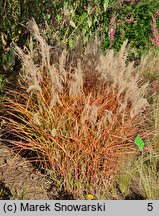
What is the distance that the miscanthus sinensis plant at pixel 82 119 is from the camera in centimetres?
291

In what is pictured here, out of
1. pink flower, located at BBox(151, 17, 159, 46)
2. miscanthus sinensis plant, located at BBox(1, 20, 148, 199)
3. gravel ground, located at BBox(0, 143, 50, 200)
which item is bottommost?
gravel ground, located at BBox(0, 143, 50, 200)

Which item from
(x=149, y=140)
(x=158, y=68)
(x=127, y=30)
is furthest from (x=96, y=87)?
(x=127, y=30)

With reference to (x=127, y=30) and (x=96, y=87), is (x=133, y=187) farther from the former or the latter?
(x=127, y=30)

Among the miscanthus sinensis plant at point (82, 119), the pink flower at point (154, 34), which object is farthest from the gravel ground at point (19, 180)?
the pink flower at point (154, 34)

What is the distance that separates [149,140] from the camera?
3.48 meters

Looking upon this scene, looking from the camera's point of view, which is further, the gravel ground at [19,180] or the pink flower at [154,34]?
the pink flower at [154,34]

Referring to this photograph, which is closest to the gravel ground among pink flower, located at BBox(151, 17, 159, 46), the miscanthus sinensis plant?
the miscanthus sinensis plant

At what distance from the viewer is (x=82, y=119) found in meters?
2.86

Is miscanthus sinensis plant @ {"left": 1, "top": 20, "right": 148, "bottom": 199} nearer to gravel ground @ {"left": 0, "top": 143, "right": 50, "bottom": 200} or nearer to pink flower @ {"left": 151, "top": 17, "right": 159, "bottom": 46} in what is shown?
gravel ground @ {"left": 0, "top": 143, "right": 50, "bottom": 200}

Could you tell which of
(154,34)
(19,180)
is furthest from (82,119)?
(154,34)

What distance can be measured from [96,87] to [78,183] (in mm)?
744

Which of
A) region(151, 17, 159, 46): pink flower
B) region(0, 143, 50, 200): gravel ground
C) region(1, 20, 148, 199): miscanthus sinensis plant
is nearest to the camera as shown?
region(1, 20, 148, 199): miscanthus sinensis plant

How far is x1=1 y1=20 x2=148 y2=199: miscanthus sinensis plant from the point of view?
2914 mm

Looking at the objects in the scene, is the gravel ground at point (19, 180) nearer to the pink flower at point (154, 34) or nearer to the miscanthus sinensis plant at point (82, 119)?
the miscanthus sinensis plant at point (82, 119)
